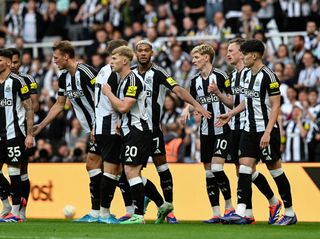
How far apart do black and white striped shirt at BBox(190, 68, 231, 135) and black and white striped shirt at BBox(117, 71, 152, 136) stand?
49.9 inches

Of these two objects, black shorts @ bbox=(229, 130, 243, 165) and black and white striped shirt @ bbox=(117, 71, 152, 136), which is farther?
black shorts @ bbox=(229, 130, 243, 165)

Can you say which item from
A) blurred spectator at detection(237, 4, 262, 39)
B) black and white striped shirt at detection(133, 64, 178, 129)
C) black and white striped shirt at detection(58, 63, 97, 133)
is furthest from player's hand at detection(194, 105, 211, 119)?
blurred spectator at detection(237, 4, 262, 39)

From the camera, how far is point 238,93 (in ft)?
47.2

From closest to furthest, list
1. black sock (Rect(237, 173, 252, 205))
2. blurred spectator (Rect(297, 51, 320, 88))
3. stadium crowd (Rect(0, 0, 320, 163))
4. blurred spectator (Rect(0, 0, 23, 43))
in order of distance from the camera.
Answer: black sock (Rect(237, 173, 252, 205)) → stadium crowd (Rect(0, 0, 320, 163)) → blurred spectator (Rect(297, 51, 320, 88)) → blurred spectator (Rect(0, 0, 23, 43))

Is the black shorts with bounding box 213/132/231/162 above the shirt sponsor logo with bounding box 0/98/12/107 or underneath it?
underneath

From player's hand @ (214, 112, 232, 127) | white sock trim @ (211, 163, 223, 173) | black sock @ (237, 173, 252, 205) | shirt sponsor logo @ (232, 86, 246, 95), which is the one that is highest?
shirt sponsor logo @ (232, 86, 246, 95)

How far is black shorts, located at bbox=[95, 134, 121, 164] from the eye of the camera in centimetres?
1419

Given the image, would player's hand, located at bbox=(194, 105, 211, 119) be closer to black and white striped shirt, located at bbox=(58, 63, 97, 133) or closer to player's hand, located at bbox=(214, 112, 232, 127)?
player's hand, located at bbox=(214, 112, 232, 127)

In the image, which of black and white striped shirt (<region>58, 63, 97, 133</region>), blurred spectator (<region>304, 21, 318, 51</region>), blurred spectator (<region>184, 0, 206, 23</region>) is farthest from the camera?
blurred spectator (<region>184, 0, 206, 23</region>)

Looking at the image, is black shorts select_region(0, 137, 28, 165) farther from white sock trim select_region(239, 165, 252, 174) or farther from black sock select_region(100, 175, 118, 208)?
white sock trim select_region(239, 165, 252, 174)

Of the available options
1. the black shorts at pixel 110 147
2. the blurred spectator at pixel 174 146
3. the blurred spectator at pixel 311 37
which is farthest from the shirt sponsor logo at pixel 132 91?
the blurred spectator at pixel 311 37

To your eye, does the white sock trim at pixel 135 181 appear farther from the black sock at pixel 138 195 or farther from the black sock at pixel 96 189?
the black sock at pixel 96 189

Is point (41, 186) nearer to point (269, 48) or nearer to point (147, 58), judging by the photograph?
point (147, 58)

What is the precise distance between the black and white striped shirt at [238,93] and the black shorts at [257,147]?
328 mm
